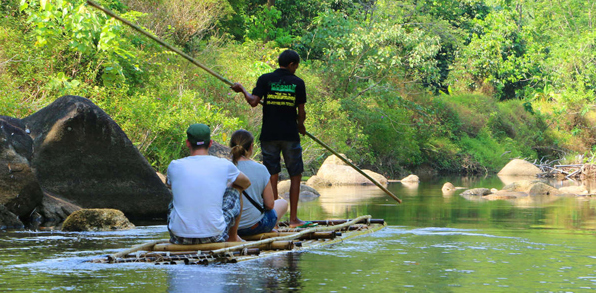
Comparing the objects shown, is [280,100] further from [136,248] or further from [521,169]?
[521,169]

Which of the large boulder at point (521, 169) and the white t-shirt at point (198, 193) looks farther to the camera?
the large boulder at point (521, 169)

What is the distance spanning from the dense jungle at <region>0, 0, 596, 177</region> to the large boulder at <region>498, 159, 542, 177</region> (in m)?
2.13

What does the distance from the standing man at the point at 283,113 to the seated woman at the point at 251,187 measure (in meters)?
1.25

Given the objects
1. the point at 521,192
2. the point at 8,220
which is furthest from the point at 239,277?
the point at 521,192

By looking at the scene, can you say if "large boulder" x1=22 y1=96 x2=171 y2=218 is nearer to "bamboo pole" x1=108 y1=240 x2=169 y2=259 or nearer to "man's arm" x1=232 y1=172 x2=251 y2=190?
"bamboo pole" x1=108 y1=240 x2=169 y2=259

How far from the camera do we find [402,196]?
59.2 feet

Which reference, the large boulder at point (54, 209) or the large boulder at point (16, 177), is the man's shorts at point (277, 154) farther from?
the large boulder at point (54, 209)

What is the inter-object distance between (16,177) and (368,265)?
5402 millimetres

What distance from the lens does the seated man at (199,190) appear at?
6.31 meters

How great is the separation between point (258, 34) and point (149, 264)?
23.7m

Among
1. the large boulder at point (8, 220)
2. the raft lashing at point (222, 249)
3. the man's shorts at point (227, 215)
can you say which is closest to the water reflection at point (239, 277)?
the raft lashing at point (222, 249)

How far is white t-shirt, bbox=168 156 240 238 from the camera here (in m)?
6.30

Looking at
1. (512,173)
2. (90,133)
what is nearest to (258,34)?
(512,173)

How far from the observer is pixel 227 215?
6.58 meters
